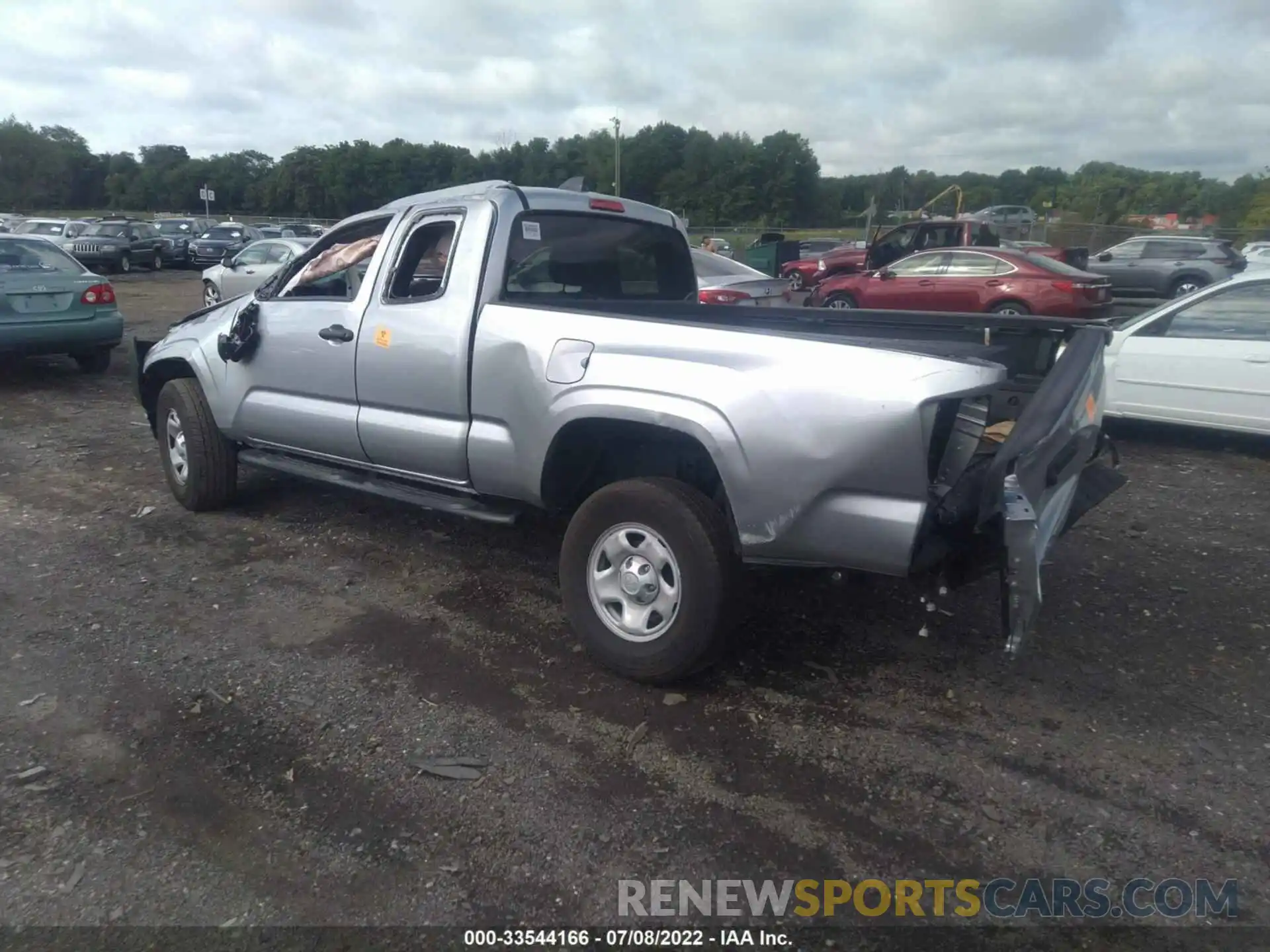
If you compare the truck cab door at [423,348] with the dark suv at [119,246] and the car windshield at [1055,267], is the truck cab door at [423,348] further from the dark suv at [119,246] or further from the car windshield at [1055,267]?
the dark suv at [119,246]

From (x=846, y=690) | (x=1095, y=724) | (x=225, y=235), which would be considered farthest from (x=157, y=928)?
(x=225, y=235)

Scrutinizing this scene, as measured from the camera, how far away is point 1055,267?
1396cm

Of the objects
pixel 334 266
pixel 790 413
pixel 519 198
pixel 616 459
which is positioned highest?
pixel 519 198

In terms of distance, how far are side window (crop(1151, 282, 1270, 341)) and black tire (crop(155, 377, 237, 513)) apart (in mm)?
7081

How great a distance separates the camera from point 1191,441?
8.04 meters

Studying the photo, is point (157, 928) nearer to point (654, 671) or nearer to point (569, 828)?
point (569, 828)

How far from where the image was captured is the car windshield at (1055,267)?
13781 mm

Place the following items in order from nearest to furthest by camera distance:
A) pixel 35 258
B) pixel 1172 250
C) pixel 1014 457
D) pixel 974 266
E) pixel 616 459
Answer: pixel 1014 457, pixel 616 459, pixel 35 258, pixel 974 266, pixel 1172 250

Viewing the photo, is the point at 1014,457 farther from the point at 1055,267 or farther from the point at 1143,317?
the point at 1055,267

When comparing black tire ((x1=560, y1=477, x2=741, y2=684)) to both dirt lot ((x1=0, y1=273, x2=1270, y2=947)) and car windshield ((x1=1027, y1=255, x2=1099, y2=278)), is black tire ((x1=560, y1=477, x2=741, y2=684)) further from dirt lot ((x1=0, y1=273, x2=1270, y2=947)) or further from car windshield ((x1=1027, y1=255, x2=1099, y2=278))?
car windshield ((x1=1027, y1=255, x2=1099, y2=278))

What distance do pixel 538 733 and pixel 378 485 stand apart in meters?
1.94

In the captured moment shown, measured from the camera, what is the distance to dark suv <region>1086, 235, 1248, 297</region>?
2039cm

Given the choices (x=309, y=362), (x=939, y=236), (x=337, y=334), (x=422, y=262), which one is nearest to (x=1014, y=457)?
(x=422, y=262)

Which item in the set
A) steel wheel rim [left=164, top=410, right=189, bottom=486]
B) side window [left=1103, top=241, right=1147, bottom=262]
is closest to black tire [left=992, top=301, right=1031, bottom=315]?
side window [left=1103, top=241, right=1147, bottom=262]
